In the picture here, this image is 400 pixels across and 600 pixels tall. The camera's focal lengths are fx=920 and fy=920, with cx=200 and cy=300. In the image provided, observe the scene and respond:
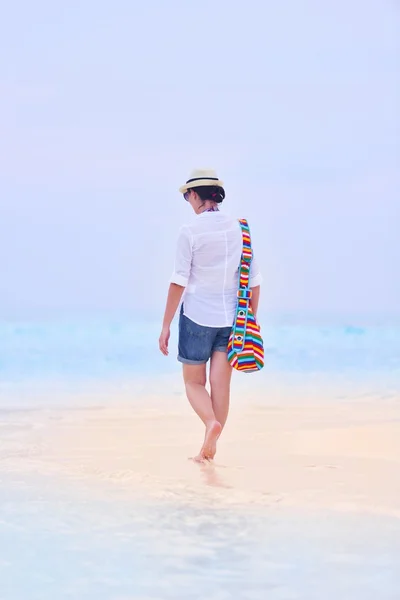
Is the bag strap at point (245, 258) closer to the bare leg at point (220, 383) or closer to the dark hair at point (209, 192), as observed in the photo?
the dark hair at point (209, 192)

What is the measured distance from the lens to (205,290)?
489 centimetres

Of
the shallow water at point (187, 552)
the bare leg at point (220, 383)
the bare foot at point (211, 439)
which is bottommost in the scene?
the shallow water at point (187, 552)

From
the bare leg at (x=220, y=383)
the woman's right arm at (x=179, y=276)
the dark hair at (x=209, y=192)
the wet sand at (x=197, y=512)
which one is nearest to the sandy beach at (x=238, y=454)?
the wet sand at (x=197, y=512)

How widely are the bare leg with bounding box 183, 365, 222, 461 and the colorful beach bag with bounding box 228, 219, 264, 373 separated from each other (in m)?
0.23

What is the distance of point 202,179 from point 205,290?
593mm

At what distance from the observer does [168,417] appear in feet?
22.1

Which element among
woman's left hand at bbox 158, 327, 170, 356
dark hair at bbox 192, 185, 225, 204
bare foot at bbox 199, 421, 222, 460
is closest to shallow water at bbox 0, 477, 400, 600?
bare foot at bbox 199, 421, 222, 460

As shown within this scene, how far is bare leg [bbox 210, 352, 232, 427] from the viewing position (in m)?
5.01

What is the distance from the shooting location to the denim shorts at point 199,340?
492 centimetres

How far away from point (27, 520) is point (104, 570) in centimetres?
73

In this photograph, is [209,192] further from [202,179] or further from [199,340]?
[199,340]

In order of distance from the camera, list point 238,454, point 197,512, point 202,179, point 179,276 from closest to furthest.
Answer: point 197,512 → point 179,276 → point 202,179 → point 238,454

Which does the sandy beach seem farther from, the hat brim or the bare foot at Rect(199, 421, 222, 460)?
the hat brim

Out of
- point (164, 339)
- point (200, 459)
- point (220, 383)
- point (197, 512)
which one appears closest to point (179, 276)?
point (164, 339)
